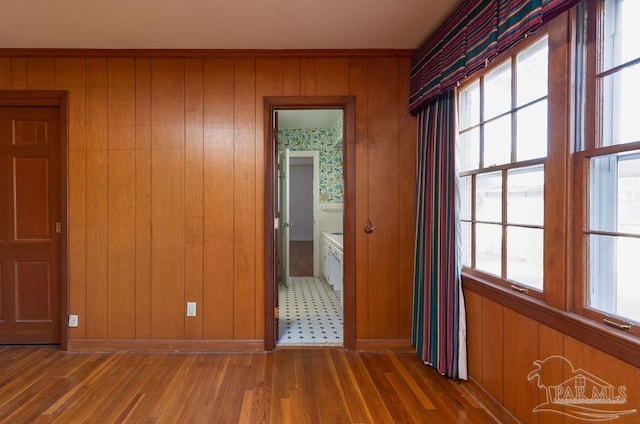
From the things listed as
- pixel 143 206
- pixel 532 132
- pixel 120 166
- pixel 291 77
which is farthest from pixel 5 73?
pixel 532 132

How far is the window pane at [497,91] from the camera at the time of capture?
215 cm

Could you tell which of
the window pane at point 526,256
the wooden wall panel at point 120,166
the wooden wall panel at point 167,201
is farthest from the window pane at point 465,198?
the wooden wall panel at point 120,166

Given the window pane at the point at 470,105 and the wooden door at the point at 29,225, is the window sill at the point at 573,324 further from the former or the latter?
the wooden door at the point at 29,225

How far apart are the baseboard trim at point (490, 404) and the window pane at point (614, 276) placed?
910 millimetres

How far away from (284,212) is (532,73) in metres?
3.97

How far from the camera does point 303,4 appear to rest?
2393mm

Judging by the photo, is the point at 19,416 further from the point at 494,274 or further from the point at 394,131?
the point at 394,131

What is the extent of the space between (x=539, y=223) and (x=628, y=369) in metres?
0.74

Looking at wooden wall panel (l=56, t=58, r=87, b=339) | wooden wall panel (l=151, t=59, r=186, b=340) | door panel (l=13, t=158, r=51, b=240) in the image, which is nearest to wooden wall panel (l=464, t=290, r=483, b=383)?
wooden wall panel (l=151, t=59, r=186, b=340)

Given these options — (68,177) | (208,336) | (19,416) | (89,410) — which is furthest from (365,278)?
(68,177)

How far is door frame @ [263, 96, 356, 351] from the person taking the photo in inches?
124

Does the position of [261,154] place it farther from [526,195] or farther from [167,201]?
[526,195]

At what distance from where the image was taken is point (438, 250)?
2.63 meters

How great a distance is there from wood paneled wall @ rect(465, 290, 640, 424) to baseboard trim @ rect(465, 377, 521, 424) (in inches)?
0.9
